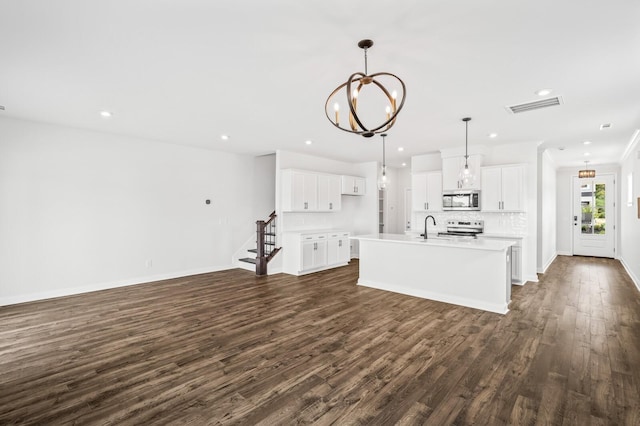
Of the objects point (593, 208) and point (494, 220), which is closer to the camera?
point (494, 220)

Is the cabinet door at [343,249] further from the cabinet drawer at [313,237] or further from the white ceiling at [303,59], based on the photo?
the white ceiling at [303,59]

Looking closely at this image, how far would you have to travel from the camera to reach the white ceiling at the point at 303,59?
2.18 metres

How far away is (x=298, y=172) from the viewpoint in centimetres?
715

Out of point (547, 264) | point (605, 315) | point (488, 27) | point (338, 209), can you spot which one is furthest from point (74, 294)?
point (547, 264)

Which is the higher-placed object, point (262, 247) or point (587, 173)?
point (587, 173)

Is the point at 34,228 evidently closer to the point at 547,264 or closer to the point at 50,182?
the point at 50,182

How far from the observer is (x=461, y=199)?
6.80 m

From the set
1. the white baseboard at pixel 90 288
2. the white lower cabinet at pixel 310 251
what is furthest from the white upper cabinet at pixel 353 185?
the white baseboard at pixel 90 288

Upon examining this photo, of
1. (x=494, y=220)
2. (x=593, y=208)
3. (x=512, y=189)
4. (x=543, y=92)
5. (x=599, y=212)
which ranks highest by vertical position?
(x=543, y=92)

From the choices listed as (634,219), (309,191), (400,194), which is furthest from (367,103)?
(400,194)

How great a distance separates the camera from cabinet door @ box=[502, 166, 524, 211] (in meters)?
6.19

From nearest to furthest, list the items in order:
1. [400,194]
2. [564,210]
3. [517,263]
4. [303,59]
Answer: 1. [303,59]
2. [517,263]
3. [564,210]
4. [400,194]

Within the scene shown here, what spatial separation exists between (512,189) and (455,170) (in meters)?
1.14

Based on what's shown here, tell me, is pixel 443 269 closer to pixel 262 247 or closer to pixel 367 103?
pixel 367 103
